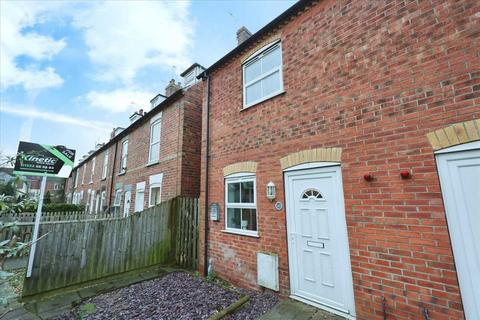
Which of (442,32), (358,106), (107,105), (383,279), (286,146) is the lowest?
(383,279)

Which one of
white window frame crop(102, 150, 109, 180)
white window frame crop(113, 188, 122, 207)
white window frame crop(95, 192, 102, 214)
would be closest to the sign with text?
white window frame crop(113, 188, 122, 207)

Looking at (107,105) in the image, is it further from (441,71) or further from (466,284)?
(466,284)

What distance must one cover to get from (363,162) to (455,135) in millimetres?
1171

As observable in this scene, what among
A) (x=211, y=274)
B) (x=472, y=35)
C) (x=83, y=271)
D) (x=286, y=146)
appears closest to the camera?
(x=472, y=35)

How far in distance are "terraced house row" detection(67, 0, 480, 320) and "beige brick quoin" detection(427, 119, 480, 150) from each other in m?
0.01

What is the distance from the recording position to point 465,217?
8.98 ft

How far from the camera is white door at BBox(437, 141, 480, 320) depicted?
2631 millimetres

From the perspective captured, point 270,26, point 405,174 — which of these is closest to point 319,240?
point 405,174

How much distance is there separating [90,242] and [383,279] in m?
6.85

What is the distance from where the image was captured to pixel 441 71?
305 centimetres

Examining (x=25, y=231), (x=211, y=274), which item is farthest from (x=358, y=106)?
(x=25, y=231)

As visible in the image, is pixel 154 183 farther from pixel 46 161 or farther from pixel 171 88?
pixel 171 88

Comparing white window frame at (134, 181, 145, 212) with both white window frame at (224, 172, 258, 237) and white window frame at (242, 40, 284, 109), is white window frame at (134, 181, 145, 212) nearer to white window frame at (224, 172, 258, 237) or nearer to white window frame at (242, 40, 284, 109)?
white window frame at (224, 172, 258, 237)

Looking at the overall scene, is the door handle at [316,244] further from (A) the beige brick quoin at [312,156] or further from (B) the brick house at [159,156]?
(B) the brick house at [159,156]
